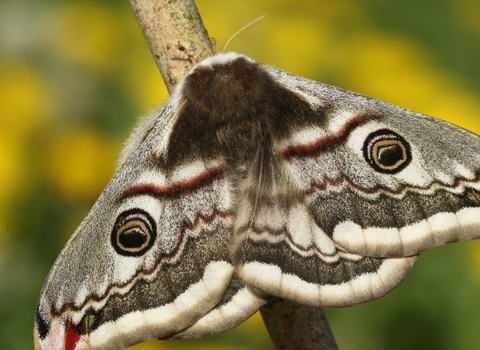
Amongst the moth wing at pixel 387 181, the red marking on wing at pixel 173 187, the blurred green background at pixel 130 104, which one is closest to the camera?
the moth wing at pixel 387 181

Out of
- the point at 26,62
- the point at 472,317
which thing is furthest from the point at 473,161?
the point at 26,62

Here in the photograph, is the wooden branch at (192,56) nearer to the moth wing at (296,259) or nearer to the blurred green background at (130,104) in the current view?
the moth wing at (296,259)

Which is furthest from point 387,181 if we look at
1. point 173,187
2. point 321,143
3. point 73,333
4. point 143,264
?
point 73,333

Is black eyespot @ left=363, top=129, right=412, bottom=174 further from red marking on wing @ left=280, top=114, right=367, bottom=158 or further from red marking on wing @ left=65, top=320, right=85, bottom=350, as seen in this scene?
red marking on wing @ left=65, top=320, right=85, bottom=350

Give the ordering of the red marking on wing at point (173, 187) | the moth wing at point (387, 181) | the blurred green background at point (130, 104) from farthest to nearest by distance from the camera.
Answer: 1. the blurred green background at point (130, 104)
2. the red marking on wing at point (173, 187)
3. the moth wing at point (387, 181)

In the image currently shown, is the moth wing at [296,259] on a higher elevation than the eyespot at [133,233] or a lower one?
lower

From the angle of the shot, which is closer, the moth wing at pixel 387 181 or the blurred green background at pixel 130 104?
the moth wing at pixel 387 181

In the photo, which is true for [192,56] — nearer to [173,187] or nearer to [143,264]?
[173,187]

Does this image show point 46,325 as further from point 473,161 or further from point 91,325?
point 473,161

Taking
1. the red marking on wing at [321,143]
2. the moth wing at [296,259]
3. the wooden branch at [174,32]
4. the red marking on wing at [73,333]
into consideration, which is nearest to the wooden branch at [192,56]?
the wooden branch at [174,32]
